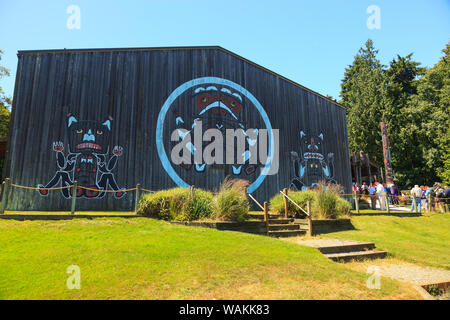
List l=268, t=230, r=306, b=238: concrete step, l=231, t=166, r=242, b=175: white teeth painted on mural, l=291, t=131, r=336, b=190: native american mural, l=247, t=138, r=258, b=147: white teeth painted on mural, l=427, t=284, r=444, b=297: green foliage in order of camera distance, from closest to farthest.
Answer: l=427, t=284, r=444, b=297: green foliage, l=268, t=230, r=306, b=238: concrete step, l=231, t=166, r=242, b=175: white teeth painted on mural, l=247, t=138, r=258, b=147: white teeth painted on mural, l=291, t=131, r=336, b=190: native american mural

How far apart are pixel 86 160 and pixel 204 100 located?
20.6 feet

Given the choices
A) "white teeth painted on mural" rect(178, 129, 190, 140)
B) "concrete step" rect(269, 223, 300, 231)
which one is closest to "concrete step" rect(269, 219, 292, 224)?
"concrete step" rect(269, 223, 300, 231)

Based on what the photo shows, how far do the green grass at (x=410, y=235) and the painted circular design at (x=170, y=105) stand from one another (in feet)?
16.4

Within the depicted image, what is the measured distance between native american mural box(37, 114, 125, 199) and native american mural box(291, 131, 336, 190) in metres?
9.83

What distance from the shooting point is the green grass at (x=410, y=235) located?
7.80m

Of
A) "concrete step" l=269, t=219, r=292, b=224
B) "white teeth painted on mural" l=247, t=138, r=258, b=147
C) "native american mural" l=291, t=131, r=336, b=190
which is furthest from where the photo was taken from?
"native american mural" l=291, t=131, r=336, b=190

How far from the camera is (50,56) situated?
13.4 m

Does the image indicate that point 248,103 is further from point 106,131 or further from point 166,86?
point 106,131

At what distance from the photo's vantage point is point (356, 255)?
7328 millimetres

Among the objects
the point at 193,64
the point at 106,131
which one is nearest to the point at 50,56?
the point at 106,131

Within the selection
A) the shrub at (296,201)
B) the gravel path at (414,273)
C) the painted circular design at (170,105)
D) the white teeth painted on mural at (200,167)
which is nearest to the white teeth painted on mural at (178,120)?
the painted circular design at (170,105)

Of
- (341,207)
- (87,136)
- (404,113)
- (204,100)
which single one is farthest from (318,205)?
(404,113)

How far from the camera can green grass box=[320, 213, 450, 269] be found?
307 inches

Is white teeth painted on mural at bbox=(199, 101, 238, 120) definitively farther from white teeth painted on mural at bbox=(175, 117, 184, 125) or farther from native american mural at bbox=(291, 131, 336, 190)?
native american mural at bbox=(291, 131, 336, 190)
